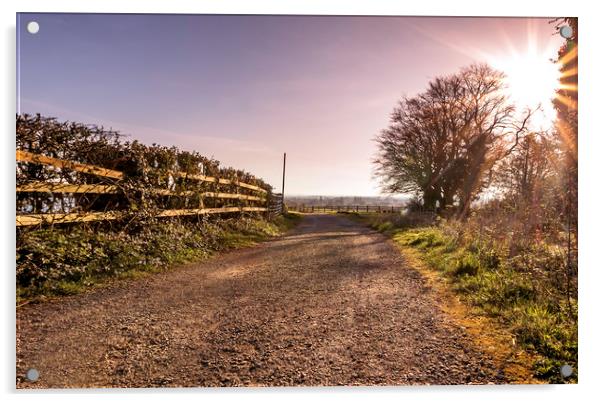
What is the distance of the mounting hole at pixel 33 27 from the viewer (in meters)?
3.24

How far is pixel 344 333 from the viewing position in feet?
10.1

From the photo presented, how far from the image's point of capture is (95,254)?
14.9 ft

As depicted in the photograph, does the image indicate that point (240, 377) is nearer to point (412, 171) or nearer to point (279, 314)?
point (279, 314)

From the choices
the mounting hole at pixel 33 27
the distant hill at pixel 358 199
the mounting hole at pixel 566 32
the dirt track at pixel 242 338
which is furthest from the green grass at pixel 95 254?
the mounting hole at pixel 566 32

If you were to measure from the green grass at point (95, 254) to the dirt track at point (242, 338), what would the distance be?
302 mm

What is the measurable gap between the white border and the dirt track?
0.18 metres

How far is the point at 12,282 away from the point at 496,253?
6.06 meters

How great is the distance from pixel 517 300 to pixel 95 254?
17.2 ft

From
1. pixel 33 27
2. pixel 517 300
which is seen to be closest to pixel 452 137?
pixel 517 300

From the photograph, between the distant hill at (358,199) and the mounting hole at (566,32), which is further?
the distant hill at (358,199)

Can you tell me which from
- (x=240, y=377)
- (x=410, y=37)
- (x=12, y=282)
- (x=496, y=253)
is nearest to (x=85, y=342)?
(x=12, y=282)

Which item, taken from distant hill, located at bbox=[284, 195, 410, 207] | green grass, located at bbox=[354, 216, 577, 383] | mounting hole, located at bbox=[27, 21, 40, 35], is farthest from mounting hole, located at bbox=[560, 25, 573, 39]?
mounting hole, located at bbox=[27, 21, 40, 35]

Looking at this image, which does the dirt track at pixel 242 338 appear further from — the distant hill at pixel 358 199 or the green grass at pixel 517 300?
the distant hill at pixel 358 199
